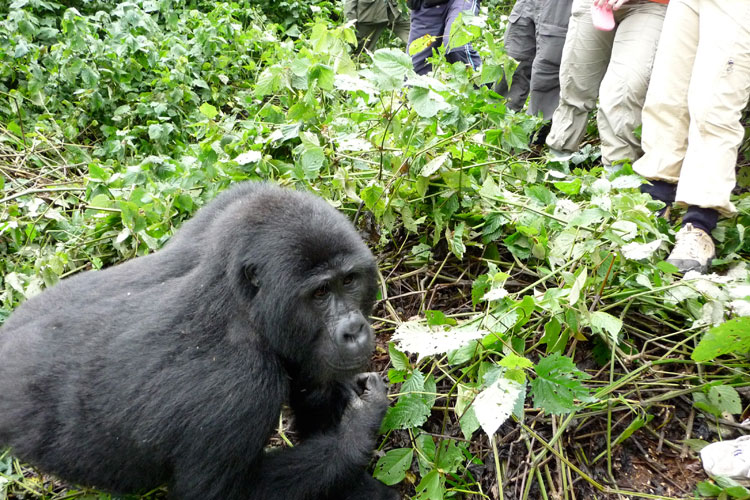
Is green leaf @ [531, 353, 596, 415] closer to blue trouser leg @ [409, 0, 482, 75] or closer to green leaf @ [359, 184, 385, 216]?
green leaf @ [359, 184, 385, 216]

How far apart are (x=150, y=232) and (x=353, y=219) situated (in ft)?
4.18

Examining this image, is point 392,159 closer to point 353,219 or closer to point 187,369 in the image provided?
point 353,219

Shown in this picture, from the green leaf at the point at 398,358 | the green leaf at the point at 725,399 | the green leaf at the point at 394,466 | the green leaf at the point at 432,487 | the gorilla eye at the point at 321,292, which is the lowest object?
the green leaf at the point at 394,466

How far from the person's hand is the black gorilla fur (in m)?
Result: 3.07

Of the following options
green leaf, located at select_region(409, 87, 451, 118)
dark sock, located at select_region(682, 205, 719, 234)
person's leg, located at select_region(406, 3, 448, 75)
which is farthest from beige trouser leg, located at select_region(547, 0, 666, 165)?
person's leg, located at select_region(406, 3, 448, 75)

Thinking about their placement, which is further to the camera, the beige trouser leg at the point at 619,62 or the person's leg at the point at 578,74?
the person's leg at the point at 578,74

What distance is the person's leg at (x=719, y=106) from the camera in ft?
11.5

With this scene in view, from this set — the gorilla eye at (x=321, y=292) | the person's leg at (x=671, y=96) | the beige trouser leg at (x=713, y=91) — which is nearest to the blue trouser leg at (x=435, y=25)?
the person's leg at (x=671, y=96)

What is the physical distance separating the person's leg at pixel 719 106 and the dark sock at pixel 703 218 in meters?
0.03

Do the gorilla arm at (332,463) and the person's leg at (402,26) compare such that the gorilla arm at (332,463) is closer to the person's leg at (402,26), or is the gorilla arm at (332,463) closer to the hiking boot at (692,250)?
the hiking boot at (692,250)

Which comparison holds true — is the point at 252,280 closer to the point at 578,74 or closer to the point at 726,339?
the point at 726,339

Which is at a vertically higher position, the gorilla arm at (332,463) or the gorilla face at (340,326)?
the gorilla face at (340,326)

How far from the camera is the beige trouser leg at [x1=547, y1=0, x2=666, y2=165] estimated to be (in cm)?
439

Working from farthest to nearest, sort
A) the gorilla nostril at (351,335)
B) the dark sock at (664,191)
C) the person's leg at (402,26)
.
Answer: the person's leg at (402,26)
the dark sock at (664,191)
the gorilla nostril at (351,335)
